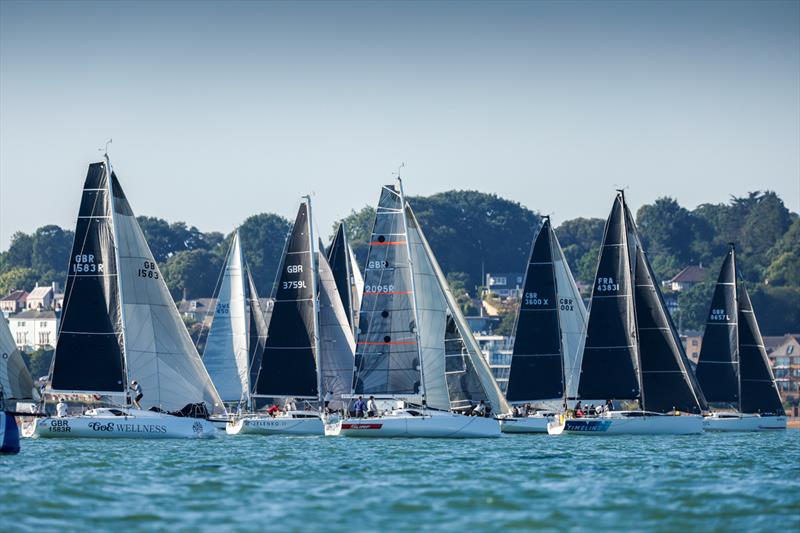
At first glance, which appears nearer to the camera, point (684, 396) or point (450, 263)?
point (684, 396)

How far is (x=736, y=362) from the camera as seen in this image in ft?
255

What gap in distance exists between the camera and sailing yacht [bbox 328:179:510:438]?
57.3 m

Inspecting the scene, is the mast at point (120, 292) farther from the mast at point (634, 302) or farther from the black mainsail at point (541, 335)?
the mast at point (634, 302)

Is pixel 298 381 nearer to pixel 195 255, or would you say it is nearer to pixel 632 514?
pixel 632 514

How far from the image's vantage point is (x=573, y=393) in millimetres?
68062

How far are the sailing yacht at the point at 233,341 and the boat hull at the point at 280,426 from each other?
8635mm

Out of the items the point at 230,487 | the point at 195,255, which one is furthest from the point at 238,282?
the point at 195,255

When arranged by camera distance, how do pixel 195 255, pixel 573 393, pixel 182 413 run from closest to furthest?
pixel 182 413
pixel 573 393
pixel 195 255

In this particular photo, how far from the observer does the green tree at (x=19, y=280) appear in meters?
194

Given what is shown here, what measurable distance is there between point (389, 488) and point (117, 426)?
18448 millimetres

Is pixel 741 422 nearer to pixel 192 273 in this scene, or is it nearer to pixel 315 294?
pixel 315 294

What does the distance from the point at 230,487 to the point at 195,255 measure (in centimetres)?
14594

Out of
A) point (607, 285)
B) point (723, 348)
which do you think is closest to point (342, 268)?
point (607, 285)

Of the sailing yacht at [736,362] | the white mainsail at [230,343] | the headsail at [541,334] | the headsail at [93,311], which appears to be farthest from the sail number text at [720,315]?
the headsail at [93,311]
